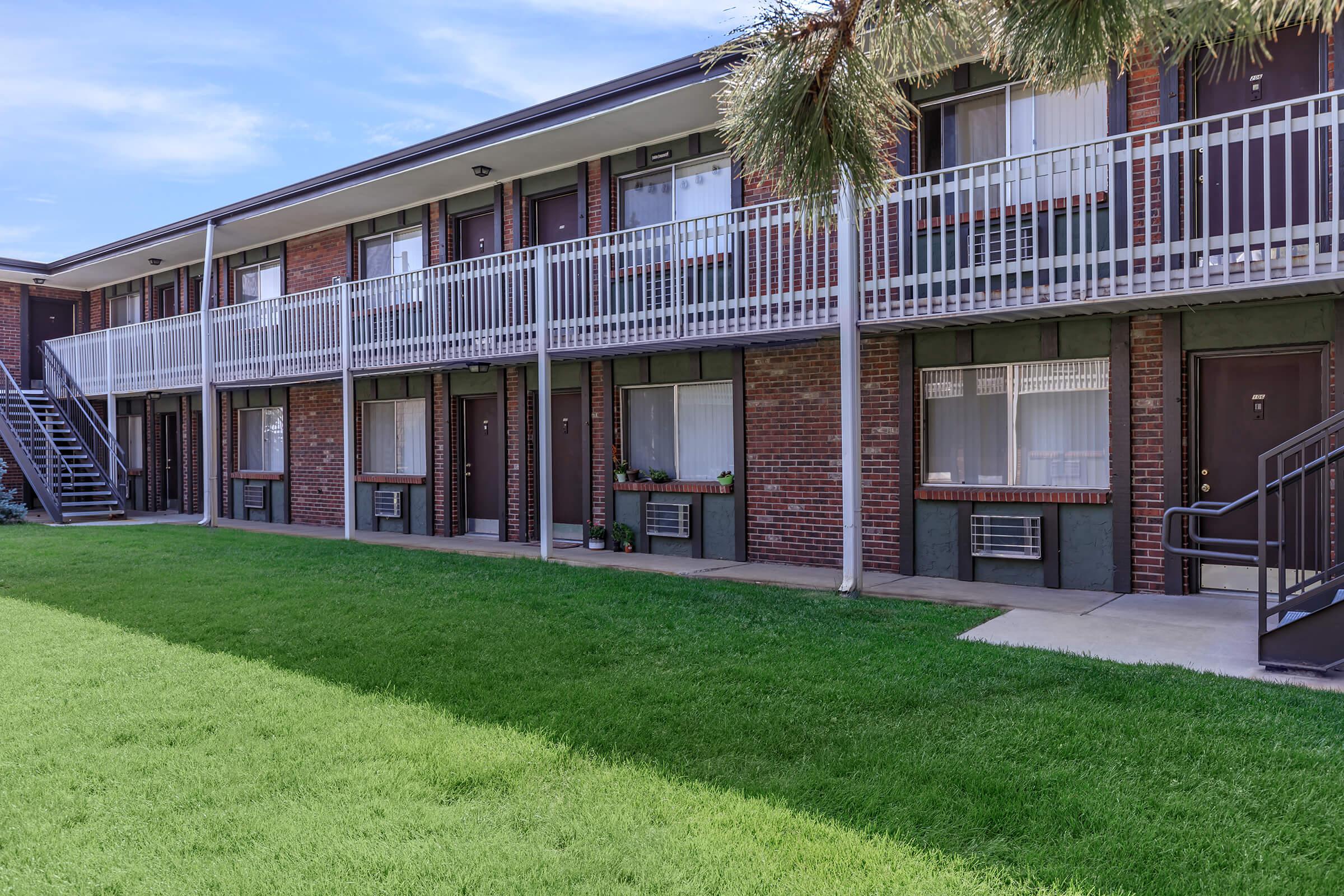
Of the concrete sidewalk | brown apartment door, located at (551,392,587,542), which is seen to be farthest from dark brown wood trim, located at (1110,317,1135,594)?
brown apartment door, located at (551,392,587,542)

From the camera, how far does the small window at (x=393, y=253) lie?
14859 millimetres

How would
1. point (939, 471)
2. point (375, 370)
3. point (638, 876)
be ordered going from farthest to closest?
point (375, 370) → point (939, 471) → point (638, 876)

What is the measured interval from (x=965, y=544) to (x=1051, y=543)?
2.73 feet

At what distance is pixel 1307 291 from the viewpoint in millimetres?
7293

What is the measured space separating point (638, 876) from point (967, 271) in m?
6.54

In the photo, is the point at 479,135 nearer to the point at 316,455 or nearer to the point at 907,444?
the point at 907,444

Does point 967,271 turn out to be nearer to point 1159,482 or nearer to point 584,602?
point 1159,482

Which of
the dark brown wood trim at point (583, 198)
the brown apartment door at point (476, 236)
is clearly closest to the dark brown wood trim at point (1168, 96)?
the dark brown wood trim at point (583, 198)

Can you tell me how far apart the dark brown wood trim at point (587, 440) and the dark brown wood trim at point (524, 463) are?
100 cm

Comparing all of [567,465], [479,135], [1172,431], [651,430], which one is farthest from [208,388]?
[1172,431]

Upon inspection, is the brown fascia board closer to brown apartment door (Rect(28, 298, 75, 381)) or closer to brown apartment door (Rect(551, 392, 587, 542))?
brown apartment door (Rect(551, 392, 587, 542))

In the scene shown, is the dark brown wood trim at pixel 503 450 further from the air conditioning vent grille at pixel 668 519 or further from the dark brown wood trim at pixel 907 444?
the dark brown wood trim at pixel 907 444

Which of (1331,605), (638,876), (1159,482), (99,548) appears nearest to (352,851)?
(638,876)

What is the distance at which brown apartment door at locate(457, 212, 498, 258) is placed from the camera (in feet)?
45.4
